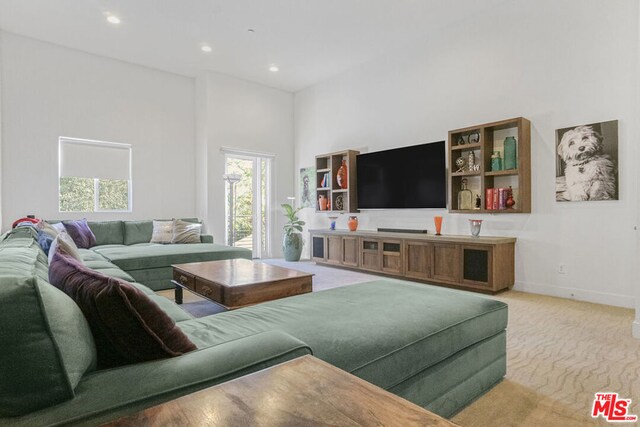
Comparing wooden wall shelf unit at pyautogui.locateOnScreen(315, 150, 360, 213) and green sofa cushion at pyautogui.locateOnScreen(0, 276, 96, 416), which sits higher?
wooden wall shelf unit at pyautogui.locateOnScreen(315, 150, 360, 213)

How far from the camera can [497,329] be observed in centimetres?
186

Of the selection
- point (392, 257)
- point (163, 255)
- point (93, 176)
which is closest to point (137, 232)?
point (93, 176)

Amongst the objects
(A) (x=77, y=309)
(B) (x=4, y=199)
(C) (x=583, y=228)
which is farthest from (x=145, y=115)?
(C) (x=583, y=228)

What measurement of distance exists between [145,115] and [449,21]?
4.91m

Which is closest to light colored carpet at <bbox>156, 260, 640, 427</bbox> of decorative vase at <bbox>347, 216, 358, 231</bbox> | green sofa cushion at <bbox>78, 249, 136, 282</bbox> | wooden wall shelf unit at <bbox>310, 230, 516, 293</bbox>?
wooden wall shelf unit at <bbox>310, 230, 516, 293</bbox>

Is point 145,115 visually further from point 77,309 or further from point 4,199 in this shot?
point 77,309

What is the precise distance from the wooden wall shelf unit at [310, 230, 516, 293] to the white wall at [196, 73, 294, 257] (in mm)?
2069

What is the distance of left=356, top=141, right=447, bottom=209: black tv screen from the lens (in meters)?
4.77

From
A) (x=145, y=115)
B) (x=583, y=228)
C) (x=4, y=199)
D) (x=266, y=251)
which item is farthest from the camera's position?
(x=266, y=251)

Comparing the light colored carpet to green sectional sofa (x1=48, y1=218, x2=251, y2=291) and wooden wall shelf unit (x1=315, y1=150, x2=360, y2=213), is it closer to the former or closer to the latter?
green sectional sofa (x1=48, y1=218, x2=251, y2=291)

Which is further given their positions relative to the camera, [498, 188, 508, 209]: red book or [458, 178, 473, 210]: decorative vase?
[458, 178, 473, 210]: decorative vase

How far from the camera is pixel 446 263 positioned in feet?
14.0

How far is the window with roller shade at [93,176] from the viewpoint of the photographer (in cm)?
528

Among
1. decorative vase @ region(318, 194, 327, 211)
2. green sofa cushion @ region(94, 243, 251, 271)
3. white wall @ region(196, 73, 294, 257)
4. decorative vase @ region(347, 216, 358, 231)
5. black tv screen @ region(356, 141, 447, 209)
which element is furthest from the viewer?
decorative vase @ region(318, 194, 327, 211)
